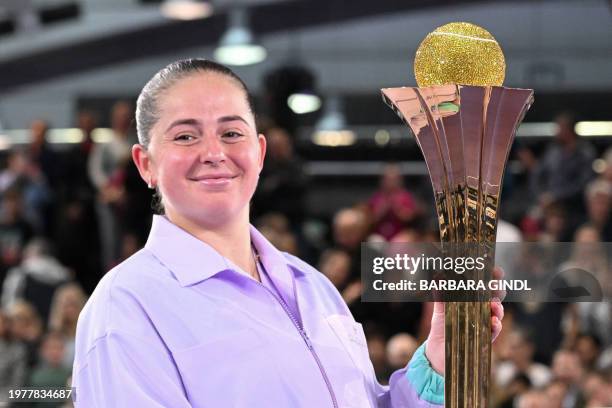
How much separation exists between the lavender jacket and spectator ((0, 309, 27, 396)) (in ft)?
7.78

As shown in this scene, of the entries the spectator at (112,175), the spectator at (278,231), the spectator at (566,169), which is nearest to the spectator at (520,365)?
the spectator at (278,231)

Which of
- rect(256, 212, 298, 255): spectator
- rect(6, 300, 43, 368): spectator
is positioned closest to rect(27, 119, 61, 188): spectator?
rect(6, 300, 43, 368): spectator

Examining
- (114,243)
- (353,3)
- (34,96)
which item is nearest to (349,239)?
(114,243)

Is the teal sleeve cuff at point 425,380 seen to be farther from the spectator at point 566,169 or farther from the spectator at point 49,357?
the spectator at point 566,169

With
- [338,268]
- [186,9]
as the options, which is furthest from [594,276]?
[186,9]

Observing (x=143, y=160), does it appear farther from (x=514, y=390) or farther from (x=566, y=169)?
(x=566, y=169)

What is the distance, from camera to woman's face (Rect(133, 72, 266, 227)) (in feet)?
5.03

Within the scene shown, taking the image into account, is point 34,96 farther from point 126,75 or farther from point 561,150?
point 561,150

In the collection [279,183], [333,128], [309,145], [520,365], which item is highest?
[333,128]

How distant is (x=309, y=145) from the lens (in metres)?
6.66

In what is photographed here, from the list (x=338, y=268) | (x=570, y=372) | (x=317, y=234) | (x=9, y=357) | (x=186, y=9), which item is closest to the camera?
(x=570, y=372)

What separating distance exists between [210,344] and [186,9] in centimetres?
578

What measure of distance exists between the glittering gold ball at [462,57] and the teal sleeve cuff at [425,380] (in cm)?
48

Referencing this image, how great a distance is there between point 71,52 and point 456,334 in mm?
6275
